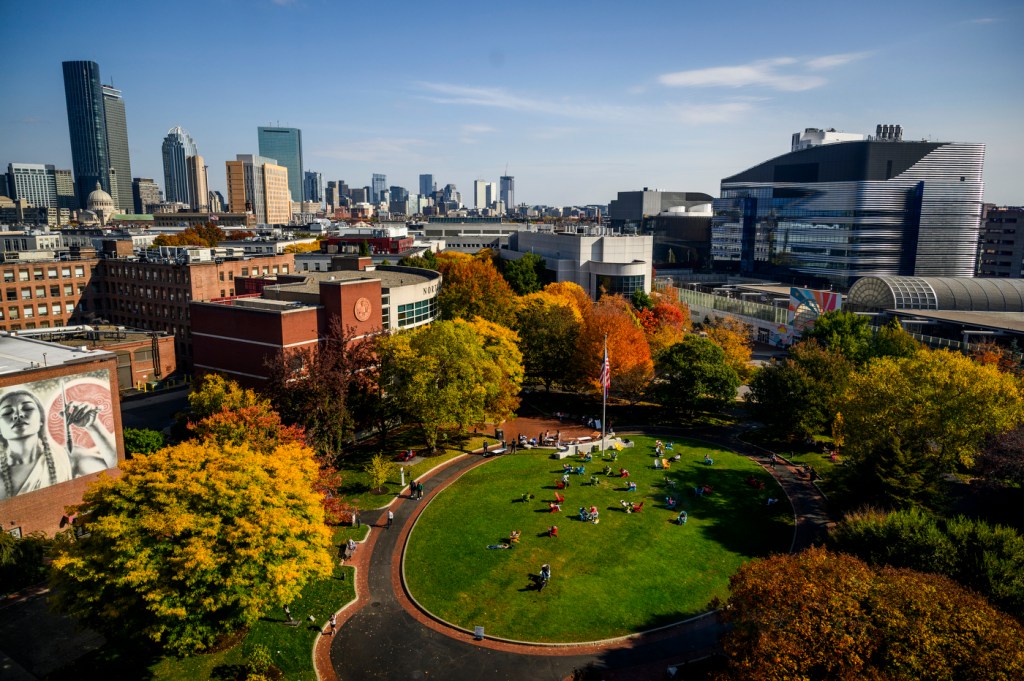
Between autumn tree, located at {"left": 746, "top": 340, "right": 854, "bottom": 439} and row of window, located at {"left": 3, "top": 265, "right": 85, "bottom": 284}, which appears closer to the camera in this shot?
autumn tree, located at {"left": 746, "top": 340, "right": 854, "bottom": 439}

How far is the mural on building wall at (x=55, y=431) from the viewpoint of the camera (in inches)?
1476

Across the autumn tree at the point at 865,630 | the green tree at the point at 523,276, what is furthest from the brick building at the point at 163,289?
the autumn tree at the point at 865,630

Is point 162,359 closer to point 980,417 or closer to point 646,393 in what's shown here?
point 646,393

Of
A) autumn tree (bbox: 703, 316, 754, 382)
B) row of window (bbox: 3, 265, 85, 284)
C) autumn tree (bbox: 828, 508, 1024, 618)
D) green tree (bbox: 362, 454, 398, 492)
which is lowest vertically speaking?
green tree (bbox: 362, 454, 398, 492)

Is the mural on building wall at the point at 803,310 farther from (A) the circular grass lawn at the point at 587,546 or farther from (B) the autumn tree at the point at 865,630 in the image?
(B) the autumn tree at the point at 865,630

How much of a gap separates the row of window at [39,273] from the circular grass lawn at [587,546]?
73689 mm

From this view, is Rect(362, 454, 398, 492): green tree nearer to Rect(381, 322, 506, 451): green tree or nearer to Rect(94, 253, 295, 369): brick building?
Rect(381, 322, 506, 451): green tree

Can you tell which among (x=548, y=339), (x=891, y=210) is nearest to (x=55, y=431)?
(x=548, y=339)

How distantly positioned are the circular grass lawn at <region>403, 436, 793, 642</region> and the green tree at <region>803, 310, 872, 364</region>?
21593mm

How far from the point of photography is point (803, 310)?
298 feet

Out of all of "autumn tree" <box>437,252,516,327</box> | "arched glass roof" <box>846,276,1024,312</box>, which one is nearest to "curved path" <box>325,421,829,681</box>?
"autumn tree" <box>437,252,516,327</box>

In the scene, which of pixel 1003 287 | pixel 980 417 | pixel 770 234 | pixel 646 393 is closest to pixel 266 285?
pixel 646 393

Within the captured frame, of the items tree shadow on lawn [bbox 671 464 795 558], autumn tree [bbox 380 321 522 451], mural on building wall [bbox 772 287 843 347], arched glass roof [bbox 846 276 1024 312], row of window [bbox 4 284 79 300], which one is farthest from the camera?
mural on building wall [bbox 772 287 843 347]

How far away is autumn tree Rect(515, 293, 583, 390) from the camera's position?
225 feet
